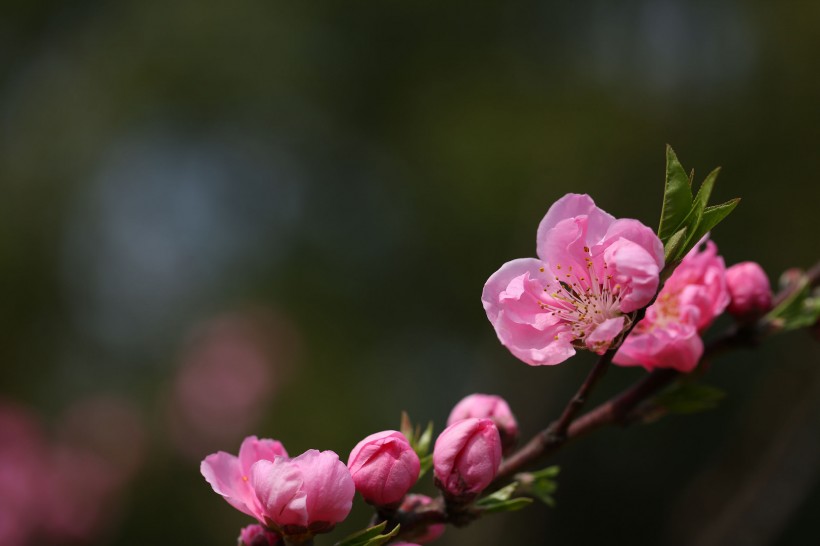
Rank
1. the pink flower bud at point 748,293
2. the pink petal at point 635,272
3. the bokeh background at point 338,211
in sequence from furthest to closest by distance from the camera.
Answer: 1. the bokeh background at point 338,211
2. the pink flower bud at point 748,293
3. the pink petal at point 635,272

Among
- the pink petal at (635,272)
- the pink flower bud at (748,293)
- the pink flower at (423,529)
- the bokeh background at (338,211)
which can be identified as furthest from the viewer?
the bokeh background at (338,211)

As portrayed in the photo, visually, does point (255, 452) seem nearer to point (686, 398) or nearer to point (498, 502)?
point (498, 502)

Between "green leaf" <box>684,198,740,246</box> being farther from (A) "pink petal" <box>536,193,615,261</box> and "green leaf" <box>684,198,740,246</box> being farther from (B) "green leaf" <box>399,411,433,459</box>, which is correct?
(B) "green leaf" <box>399,411,433,459</box>

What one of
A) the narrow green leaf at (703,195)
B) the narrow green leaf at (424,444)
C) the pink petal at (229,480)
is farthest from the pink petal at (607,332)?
the pink petal at (229,480)

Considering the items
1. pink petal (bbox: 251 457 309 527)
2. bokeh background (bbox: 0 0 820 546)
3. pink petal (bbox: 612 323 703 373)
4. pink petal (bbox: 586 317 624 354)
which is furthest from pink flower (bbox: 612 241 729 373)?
bokeh background (bbox: 0 0 820 546)

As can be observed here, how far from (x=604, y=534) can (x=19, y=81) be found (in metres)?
4.94

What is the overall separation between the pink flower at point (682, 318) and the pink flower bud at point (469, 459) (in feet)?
0.52

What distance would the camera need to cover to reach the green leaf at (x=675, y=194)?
2.13 ft

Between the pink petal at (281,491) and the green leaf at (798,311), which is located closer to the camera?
the pink petal at (281,491)

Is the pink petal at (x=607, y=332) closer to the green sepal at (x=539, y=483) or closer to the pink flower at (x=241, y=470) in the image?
the green sepal at (x=539, y=483)

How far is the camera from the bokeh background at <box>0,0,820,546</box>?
4242 mm

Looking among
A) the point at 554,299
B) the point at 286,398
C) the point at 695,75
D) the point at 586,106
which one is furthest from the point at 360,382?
the point at 554,299

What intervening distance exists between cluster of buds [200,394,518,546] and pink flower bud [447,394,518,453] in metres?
0.11

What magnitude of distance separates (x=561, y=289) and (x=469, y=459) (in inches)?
7.6
